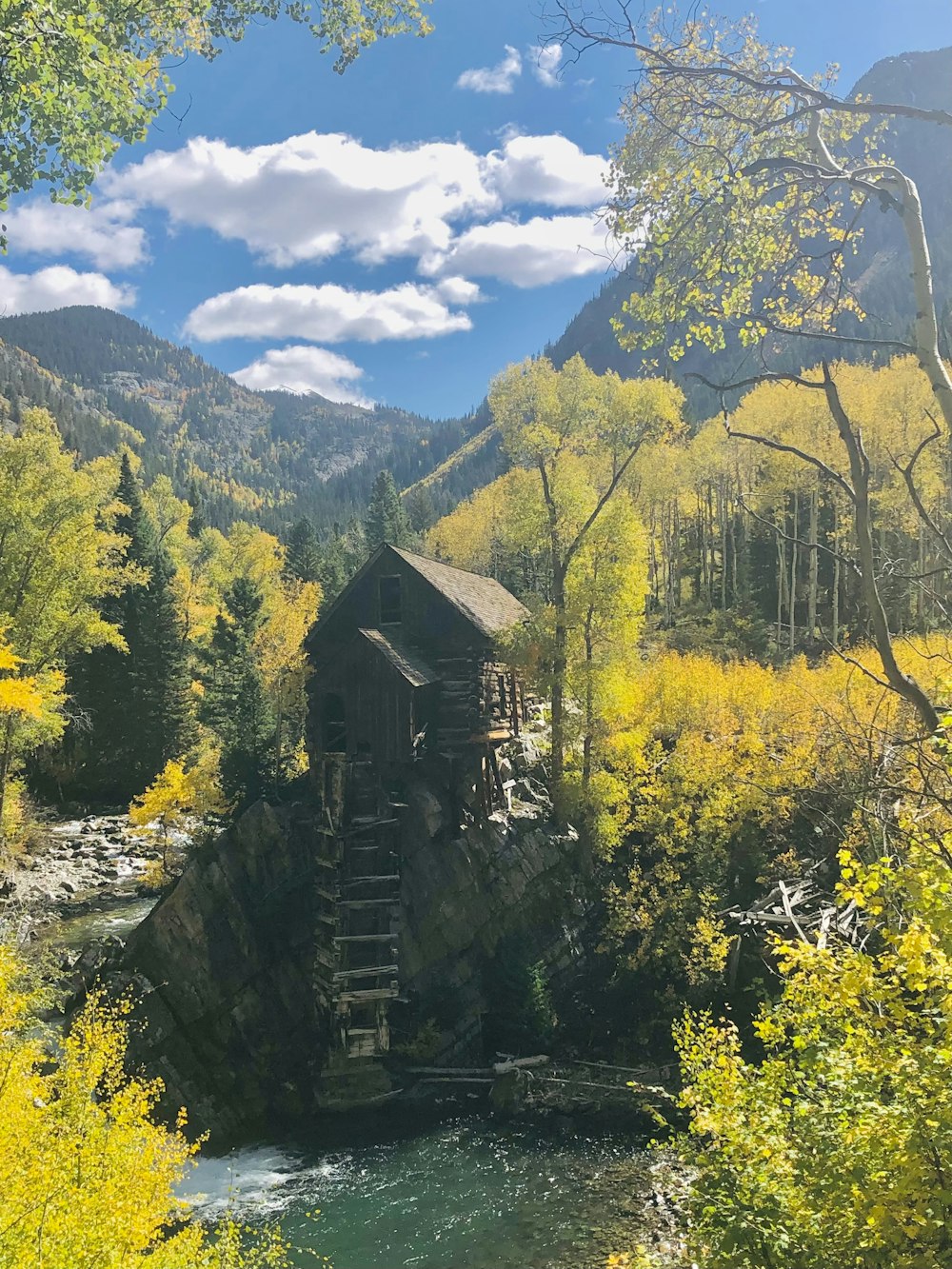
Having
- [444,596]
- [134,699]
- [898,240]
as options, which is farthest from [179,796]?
[898,240]

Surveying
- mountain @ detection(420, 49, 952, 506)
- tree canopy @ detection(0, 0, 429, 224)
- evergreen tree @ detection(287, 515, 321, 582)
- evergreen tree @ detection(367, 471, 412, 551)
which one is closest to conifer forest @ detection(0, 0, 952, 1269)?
tree canopy @ detection(0, 0, 429, 224)

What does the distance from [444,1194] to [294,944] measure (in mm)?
8355

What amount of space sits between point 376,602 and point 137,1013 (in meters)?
13.0

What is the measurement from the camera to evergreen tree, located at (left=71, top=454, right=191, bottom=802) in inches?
1481

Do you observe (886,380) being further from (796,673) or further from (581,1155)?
(581,1155)

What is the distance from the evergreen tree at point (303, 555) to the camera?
58.7m

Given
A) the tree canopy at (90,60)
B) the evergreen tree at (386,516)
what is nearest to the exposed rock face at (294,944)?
the tree canopy at (90,60)

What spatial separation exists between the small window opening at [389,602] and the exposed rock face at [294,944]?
554cm

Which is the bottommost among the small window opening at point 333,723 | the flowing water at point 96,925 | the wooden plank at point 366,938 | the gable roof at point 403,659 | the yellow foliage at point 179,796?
the flowing water at point 96,925

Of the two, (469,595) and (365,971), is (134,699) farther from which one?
(365,971)

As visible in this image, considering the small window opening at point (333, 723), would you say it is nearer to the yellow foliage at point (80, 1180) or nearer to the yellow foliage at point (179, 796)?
the yellow foliage at point (179, 796)

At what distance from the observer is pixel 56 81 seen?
5598 millimetres

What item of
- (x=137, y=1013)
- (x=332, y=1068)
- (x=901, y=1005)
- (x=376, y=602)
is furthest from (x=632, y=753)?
(x=901, y=1005)

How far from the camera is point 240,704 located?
26.1 metres
